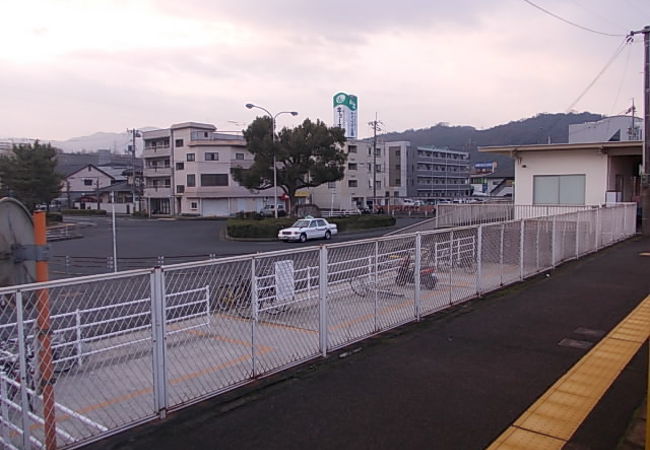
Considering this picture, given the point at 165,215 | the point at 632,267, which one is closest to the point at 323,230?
the point at 632,267

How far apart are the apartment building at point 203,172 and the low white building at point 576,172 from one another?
42.9m

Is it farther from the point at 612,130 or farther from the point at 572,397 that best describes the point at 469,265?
the point at 612,130

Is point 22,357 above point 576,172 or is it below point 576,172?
below

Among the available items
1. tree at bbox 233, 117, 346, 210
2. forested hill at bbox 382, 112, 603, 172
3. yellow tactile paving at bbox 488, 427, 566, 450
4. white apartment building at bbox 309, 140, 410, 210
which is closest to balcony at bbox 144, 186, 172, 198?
white apartment building at bbox 309, 140, 410, 210

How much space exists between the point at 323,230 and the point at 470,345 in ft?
96.4

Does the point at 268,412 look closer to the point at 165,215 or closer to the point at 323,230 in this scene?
the point at 323,230

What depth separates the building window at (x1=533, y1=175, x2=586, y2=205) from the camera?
24.3 m

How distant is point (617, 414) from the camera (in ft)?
15.2

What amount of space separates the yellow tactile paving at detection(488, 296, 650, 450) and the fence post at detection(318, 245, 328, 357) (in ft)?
8.15

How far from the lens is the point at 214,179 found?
65.0 m

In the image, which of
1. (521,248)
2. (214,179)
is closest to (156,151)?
(214,179)

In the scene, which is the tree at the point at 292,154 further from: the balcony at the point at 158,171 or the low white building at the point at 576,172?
the balcony at the point at 158,171

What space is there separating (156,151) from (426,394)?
233ft

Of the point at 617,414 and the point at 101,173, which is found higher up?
the point at 101,173
